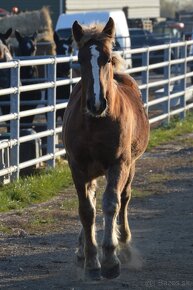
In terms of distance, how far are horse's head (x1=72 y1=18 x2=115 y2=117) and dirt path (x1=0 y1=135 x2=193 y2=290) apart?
1.34 meters

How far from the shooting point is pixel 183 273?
7.43 m

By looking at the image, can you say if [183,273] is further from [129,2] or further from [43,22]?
[129,2]

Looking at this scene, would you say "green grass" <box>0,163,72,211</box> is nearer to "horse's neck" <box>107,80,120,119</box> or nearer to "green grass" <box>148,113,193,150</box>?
"horse's neck" <box>107,80,120,119</box>

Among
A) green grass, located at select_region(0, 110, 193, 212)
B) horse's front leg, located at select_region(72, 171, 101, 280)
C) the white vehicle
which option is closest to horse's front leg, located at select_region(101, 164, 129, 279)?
horse's front leg, located at select_region(72, 171, 101, 280)

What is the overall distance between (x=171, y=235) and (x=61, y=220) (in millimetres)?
1361

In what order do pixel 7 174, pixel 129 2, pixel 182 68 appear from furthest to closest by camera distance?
pixel 129 2, pixel 182 68, pixel 7 174

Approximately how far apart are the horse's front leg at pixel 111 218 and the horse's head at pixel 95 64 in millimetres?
550

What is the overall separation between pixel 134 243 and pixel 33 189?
2.88m

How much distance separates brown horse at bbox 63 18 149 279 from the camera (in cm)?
698

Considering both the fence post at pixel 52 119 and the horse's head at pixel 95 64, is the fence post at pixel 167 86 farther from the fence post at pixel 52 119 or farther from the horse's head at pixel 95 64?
the horse's head at pixel 95 64

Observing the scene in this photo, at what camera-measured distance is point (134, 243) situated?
8.66 metres

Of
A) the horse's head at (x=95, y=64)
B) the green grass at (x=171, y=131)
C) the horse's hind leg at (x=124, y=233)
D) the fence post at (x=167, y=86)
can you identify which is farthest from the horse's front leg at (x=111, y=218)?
the fence post at (x=167, y=86)

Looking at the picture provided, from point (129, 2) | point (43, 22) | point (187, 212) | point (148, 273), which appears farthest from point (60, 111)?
point (129, 2)

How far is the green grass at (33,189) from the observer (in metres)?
10.7
